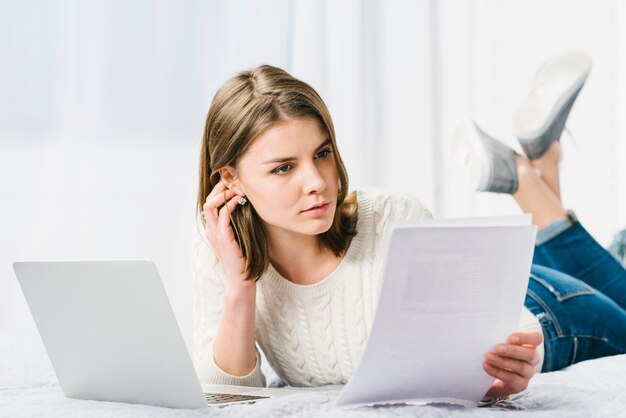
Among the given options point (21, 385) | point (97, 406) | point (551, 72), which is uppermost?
point (551, 72)

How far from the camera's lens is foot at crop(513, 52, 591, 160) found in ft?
7.02

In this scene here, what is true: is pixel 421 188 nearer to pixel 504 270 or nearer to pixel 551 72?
pixel 551 72

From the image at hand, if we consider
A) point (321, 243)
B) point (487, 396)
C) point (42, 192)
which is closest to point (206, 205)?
point (321, 243)

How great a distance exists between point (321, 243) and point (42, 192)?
4.88ft

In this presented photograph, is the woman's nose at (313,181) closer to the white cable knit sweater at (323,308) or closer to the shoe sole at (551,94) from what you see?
the white cable knit sweater at (323,308)

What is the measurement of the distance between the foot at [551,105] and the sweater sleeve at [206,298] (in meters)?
1.06

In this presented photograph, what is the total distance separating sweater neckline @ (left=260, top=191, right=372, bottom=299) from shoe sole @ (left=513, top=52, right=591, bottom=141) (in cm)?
88

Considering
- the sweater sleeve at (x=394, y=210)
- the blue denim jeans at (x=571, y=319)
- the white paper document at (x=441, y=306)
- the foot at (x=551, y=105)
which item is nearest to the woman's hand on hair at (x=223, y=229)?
the sweater sleeve at (x=394, y=210)

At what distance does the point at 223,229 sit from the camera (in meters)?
1.36

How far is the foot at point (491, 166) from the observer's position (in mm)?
2113

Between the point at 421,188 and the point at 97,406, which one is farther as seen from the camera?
the point at 421,188

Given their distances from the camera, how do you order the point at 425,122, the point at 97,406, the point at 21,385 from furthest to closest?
the point at 425,122 → the point at 21,385 → the point at 97,406

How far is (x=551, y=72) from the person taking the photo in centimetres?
222

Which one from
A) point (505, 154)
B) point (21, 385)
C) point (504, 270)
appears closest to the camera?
point (504, 270)
